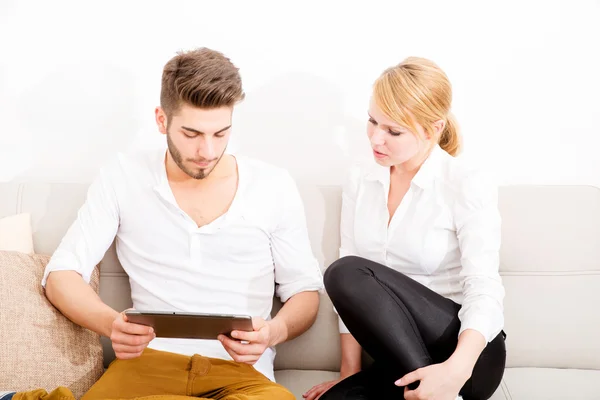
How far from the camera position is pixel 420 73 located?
1.84m

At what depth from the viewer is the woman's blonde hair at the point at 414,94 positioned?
1.83 metres

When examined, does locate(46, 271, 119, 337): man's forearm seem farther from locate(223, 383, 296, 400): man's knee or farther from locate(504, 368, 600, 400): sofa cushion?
locate(504, 368, 600, 400): sofa cushion

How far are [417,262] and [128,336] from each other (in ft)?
2.69

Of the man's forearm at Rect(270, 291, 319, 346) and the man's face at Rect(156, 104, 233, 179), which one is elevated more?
the man's face at Rect(156, 104, 233, 179)

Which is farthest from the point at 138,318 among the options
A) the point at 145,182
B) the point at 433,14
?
the point at 433,14

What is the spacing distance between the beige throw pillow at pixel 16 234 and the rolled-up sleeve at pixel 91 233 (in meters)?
0.14

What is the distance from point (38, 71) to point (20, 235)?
68 cm

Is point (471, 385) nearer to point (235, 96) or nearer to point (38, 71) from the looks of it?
point (235, 96)

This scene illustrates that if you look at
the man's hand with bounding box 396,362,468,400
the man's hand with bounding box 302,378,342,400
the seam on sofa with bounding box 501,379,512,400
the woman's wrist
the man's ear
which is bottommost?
the seam on sofa with bounding box 501,379,512,400

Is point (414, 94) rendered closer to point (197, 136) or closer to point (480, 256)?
point (480, 256)

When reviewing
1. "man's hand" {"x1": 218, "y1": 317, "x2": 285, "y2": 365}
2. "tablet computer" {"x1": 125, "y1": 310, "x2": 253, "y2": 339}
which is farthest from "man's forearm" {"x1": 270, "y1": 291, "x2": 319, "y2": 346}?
"tablet computer" {"x1": 125, "y1": 310, "x2": 253, "y2": 339}

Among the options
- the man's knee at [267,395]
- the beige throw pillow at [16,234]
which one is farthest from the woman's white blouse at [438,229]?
the beige throw pillow at [16,234]

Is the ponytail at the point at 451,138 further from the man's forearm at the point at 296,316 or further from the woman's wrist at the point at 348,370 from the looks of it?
the woman's wrist at the point at 348,370

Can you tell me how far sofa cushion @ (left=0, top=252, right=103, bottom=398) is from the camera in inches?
70.1
